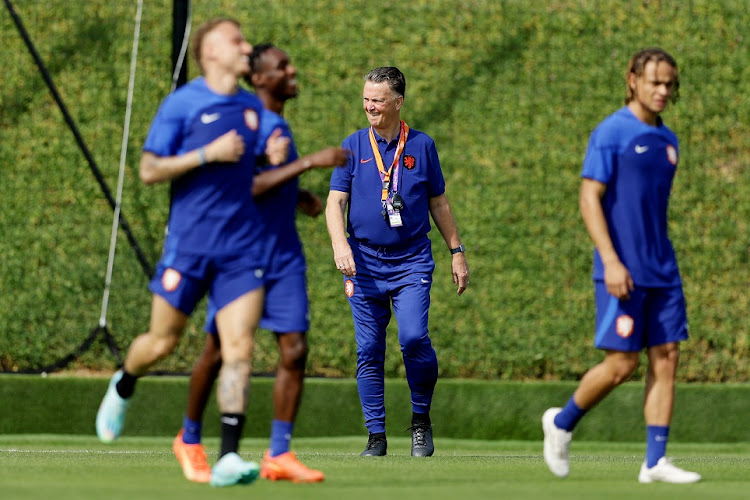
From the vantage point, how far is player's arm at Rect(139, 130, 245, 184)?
5926 millimetres

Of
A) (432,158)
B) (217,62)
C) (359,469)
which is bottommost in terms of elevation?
(359,469)

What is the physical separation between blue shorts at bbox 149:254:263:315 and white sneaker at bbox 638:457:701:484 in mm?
2044

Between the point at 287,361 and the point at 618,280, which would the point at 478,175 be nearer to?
the point at 618,280

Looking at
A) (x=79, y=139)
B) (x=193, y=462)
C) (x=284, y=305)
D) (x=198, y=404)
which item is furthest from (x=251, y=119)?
(x=79, y=139)

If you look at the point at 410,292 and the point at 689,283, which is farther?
the point at 689,283

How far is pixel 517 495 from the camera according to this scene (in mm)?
5754

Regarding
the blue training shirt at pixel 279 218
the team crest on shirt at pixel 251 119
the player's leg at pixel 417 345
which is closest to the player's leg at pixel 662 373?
the blue training shirt at pixel 279 218

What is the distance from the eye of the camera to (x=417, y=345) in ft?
27.7

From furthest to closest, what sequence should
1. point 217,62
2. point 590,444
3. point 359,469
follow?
point 590,444
point 359,469
point 217,62

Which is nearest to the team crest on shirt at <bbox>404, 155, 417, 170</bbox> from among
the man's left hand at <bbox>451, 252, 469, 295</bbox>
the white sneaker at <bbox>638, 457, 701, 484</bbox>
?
the man's left hand at <bbox>451, 252, 469, 295</bbox>

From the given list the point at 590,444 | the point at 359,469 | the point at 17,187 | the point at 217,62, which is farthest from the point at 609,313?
the point at 17,187

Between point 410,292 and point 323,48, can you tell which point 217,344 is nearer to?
point 410,292

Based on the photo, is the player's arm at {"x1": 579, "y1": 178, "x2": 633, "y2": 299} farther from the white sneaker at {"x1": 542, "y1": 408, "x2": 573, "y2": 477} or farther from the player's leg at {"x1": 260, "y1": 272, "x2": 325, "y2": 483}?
the player's leg at {"x1": 260, "y1": 272, "x2": 325, "y2": 483}

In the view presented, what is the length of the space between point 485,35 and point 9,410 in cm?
503
